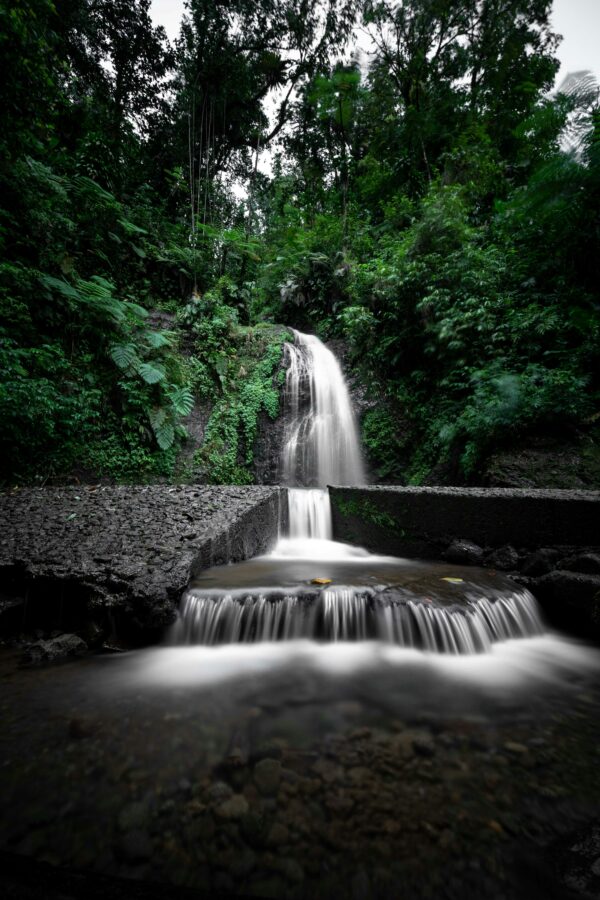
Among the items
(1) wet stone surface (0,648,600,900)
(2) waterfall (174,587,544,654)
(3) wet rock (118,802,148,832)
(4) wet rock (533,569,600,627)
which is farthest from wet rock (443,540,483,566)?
(3) wet rock (118,802,148,832)

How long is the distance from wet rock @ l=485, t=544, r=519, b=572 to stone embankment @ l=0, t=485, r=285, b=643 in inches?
119

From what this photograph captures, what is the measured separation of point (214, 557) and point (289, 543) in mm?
1942

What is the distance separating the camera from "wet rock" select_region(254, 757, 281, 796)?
145 centimetres

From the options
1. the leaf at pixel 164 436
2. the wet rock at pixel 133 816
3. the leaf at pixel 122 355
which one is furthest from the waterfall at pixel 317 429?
the wet rock at pixel 133 816

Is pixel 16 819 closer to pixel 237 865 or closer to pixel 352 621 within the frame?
pixel 237 865

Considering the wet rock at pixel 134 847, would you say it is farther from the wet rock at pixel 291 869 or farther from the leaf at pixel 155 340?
the leaf at pixel 155 340

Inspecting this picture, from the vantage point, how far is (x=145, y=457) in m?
7.46

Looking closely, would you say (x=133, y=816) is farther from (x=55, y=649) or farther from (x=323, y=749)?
(x=55, y=649)

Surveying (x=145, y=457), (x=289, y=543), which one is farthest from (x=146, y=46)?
(x=289, y=543)

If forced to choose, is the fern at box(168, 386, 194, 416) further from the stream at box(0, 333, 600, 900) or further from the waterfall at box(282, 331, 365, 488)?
the stream at box(0, 333, 600, 900)

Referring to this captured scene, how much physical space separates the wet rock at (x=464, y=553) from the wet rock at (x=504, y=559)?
108 mm

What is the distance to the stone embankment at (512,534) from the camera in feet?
10.7

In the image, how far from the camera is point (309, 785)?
1458 mm

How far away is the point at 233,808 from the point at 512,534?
3.96 metres
